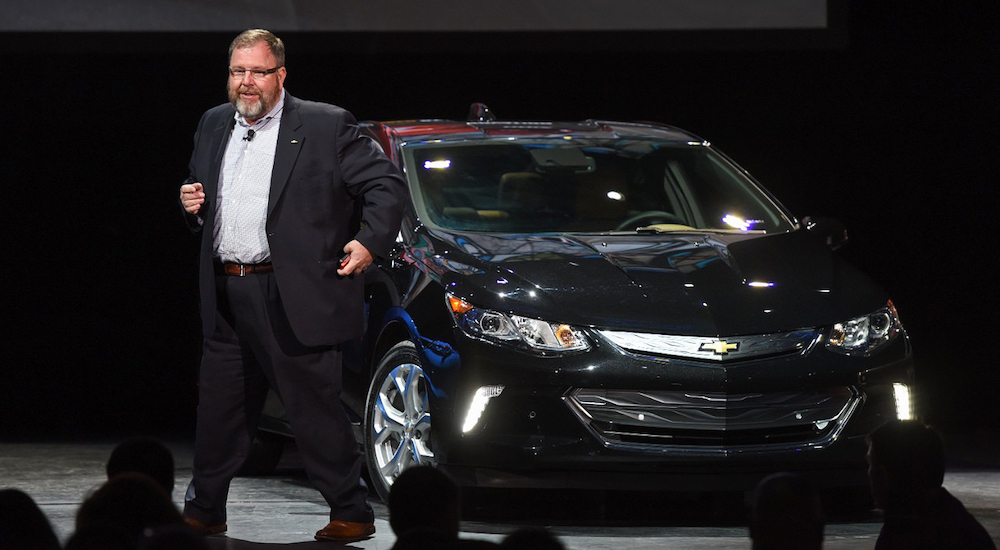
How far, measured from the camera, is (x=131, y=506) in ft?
11.9

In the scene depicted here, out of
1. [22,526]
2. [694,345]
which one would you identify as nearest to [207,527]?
[694,345]

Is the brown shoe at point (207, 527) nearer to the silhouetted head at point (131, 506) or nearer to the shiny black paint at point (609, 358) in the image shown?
the shiny black paint at point (609, 358)

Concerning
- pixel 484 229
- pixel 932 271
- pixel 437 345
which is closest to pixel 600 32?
pixel 932 271

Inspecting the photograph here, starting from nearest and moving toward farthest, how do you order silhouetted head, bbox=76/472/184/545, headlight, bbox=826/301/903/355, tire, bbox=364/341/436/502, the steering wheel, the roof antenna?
1. silhouetted head, bbox=76/472/184/545
2. headlight, bbox=826/301/903/355
3. tire, bbox=364/341/436/502
4. the steering wheel
5. the roof antenna

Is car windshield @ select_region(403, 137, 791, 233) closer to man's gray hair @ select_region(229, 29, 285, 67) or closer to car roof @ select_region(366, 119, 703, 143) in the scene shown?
car roof @ select_region(366, 119, 703, 143)

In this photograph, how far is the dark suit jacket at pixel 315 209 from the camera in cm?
617

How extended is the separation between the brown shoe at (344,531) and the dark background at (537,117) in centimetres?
473

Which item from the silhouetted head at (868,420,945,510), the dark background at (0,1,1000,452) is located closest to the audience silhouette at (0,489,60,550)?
the silhouetted head at (868,420,945,510)

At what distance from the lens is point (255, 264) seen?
6266mm

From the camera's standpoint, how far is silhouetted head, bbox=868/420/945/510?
414 centimetres

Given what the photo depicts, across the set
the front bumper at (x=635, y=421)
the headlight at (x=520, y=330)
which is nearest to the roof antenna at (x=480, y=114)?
the headlight at (x=520, y=330)

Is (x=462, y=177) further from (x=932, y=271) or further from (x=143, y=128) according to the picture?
(x=932, y=271)

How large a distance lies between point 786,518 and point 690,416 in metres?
2.79

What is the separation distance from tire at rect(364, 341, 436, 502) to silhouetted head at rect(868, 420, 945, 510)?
8.74ft
